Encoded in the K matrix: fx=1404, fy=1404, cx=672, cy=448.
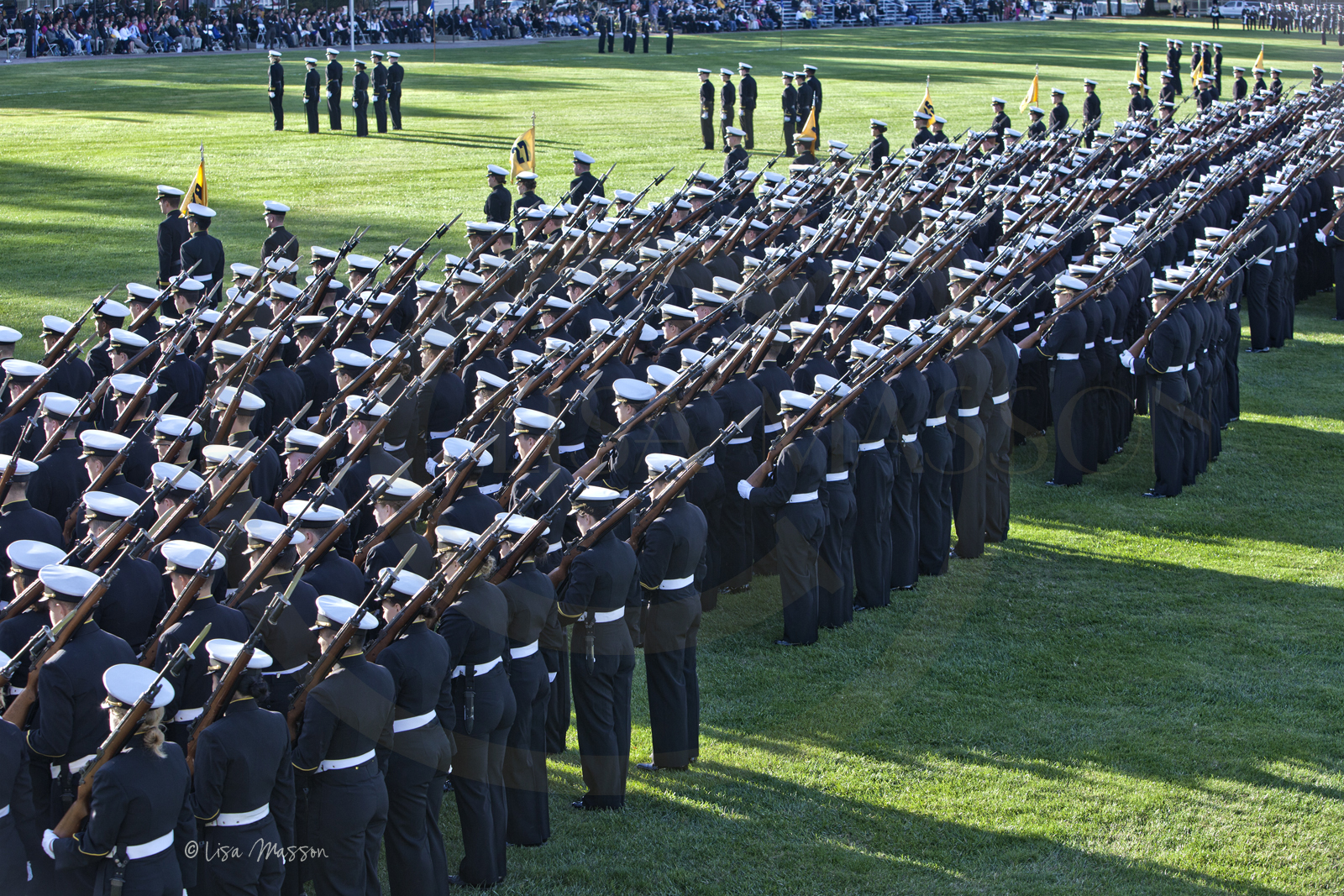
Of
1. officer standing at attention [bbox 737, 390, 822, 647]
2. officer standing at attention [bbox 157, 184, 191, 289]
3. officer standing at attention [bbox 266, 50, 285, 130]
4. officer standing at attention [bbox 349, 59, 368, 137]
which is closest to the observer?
officer standing at attention [bbox 737, 390, 822, 647]

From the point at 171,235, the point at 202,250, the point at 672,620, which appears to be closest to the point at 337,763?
the point at 672,620

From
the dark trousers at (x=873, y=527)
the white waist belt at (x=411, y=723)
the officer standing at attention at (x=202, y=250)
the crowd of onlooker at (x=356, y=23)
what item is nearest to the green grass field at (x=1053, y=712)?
the dark trousers at (x=873, y=527)

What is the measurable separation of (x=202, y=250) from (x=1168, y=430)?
32.2 ft

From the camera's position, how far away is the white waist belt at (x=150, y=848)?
17.8 ft

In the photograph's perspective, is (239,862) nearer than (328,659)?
Yes

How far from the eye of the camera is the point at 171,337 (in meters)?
11.3

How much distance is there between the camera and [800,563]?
9.91 m

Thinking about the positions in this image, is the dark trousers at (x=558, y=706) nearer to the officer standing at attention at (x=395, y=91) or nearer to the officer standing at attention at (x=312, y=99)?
the officer standing at attention at (x=312, y=99)

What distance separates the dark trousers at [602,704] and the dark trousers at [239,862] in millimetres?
2226

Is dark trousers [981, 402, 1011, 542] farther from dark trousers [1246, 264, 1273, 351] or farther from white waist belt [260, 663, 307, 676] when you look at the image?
dark trousers [1246, 264, 1273, 351]

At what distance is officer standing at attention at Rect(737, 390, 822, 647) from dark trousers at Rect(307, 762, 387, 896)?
4.14 m

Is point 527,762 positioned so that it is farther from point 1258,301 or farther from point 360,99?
point 360,99

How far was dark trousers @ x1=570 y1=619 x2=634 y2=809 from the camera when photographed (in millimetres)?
Answer: 7793

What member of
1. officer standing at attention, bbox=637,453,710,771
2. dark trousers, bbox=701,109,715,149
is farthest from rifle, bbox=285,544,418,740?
dark trousers, bbox=701,109,715,149
